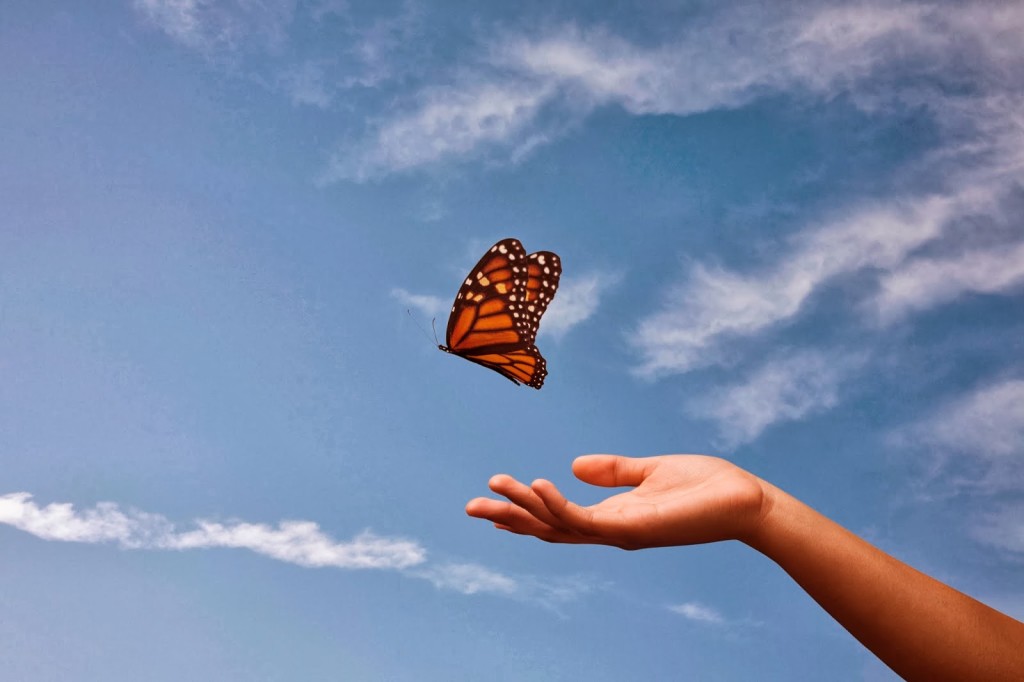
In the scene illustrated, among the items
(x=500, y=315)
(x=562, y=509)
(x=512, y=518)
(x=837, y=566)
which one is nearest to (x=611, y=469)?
(x=512, y=518)

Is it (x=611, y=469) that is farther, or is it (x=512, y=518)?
(x=611, y=469)

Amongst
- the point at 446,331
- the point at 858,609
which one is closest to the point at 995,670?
the point at 858,609

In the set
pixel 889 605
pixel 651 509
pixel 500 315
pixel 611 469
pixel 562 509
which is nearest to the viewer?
pixel 562 509

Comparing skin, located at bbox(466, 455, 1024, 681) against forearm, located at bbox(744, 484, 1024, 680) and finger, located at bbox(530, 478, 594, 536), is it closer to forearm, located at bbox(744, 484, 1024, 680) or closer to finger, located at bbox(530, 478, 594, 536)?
forearm, located at bbox(744, 484, 1024, 680)

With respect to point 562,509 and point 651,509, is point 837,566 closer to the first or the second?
point 651,509

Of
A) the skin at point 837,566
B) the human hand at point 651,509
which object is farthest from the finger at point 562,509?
the skin at point 837,566

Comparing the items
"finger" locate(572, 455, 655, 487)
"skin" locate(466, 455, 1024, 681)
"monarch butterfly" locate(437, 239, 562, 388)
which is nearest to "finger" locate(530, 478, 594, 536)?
"skin" locate(466, 455, 1024, 681)

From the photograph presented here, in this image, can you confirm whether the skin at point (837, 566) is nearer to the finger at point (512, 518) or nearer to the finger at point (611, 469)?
the finger at point (512, 518)
